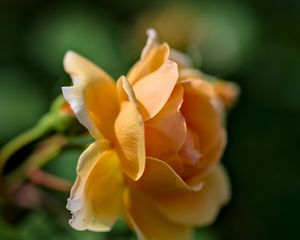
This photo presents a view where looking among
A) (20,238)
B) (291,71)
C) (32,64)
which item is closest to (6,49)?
(32,64)

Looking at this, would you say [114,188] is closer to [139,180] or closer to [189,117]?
[139,180]

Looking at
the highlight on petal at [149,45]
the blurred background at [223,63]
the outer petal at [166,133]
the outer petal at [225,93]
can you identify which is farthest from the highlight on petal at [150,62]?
the blurred background at [223,63]

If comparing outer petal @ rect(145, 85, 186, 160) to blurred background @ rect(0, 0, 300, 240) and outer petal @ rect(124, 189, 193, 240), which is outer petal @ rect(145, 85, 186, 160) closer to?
outer petal @ rect(124, 189, 193, 240)

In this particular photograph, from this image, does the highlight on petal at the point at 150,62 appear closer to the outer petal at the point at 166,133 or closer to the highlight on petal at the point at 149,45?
the highlight on petal at the point at 149,45

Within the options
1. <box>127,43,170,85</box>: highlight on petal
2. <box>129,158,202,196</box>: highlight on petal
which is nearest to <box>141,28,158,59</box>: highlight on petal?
<box>127,43,170,85</box>: highlight on petal

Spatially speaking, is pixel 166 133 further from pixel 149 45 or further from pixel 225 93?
pixel 225 93

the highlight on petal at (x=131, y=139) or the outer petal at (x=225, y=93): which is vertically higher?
the highlight on petal at (x=131, y=139)

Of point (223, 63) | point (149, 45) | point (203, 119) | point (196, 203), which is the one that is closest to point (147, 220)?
point (196, 203)
